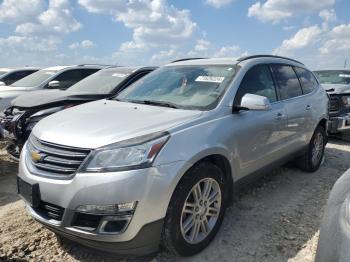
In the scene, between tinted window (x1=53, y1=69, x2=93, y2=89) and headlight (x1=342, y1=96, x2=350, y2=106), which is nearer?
headlight (x1=342, y1=96, x2=350, y2=106)

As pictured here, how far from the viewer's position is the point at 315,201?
179 inches

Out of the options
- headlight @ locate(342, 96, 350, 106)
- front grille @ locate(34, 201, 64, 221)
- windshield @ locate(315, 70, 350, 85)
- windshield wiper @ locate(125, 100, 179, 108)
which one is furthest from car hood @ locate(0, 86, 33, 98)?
windshield @ locate(315, 70, 350, 85)

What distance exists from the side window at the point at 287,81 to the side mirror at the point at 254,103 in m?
1.22

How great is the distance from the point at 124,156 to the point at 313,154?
12.8ft

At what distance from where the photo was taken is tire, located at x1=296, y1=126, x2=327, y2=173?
18.1ft

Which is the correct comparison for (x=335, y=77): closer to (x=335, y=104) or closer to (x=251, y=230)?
(x=335, y=104)

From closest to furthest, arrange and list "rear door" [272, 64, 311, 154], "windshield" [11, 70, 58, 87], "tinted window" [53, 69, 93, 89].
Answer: "rear door" [272, 64, 311, 154] → "tinted window" [53, 69, 93, 89] → "windshield" [11, 70, 58, 87]

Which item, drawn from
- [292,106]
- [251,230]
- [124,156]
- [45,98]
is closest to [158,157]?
[124,156]

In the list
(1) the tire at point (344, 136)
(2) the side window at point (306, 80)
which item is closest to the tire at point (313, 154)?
(2) the side window at point (306, 80)

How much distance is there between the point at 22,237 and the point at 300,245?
103 inches

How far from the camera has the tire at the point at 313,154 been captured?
217 inches

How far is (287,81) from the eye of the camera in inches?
191

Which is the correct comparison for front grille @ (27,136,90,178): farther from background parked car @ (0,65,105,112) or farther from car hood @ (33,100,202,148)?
background parked car @ (0,65,105,112)

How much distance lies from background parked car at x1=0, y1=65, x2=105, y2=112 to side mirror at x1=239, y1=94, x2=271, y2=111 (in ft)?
18.8
